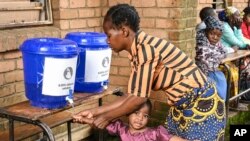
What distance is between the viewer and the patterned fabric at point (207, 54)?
454 cm

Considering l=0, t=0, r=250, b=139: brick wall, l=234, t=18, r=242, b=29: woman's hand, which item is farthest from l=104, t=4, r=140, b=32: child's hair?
l=234, t=18, r=242, b=29: woman's hand

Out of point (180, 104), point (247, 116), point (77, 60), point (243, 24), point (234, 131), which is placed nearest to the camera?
point (180, 104)

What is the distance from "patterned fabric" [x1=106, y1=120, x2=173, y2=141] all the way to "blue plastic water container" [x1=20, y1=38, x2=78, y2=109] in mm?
522

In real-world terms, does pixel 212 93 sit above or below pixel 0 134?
above

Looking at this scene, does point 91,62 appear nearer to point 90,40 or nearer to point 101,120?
point 90,40

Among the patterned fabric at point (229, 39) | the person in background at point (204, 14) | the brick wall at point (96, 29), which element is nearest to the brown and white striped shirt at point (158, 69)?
the brick wall at point (96, 29)

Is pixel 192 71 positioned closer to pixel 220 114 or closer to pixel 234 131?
pixel 220 114

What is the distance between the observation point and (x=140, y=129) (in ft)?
9.36

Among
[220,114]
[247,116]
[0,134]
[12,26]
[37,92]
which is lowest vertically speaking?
[247,116]

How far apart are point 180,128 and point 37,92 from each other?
99 centimetres

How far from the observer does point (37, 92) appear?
8.22ft

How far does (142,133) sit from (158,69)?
676 millimetres

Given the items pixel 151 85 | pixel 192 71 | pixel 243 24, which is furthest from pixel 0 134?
pixel 243 24

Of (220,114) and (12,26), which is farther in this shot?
(12,26)
